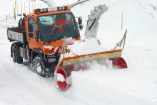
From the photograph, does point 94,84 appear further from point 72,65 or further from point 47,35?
point 47,35

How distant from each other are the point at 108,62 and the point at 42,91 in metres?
2.11

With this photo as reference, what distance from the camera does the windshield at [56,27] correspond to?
6.97m

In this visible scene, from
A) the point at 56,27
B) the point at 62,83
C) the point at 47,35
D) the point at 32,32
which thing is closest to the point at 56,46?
the point at 47,35

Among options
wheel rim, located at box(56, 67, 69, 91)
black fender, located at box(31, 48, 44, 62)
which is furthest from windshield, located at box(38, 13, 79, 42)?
wheel rim, located at box(56, 67, 69, 91)

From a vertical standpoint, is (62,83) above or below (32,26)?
below

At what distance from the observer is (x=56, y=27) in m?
7.04

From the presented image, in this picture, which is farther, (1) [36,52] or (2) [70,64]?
(1) [36,52]

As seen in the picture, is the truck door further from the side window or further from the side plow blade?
the side plow blade

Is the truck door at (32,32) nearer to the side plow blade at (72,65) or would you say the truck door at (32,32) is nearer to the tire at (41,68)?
the tire at (41,68)

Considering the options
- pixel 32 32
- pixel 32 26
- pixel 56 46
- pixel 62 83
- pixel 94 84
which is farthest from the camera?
pixel 32 32

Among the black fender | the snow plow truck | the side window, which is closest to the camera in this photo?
the snow plow truck

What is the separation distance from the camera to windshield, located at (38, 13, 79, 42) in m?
6.97

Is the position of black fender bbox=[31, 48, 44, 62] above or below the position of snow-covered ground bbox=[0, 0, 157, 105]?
above

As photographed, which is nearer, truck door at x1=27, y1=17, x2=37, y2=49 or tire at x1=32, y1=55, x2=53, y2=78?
tire at x1=32, y1=55, x2=53, y2=78
